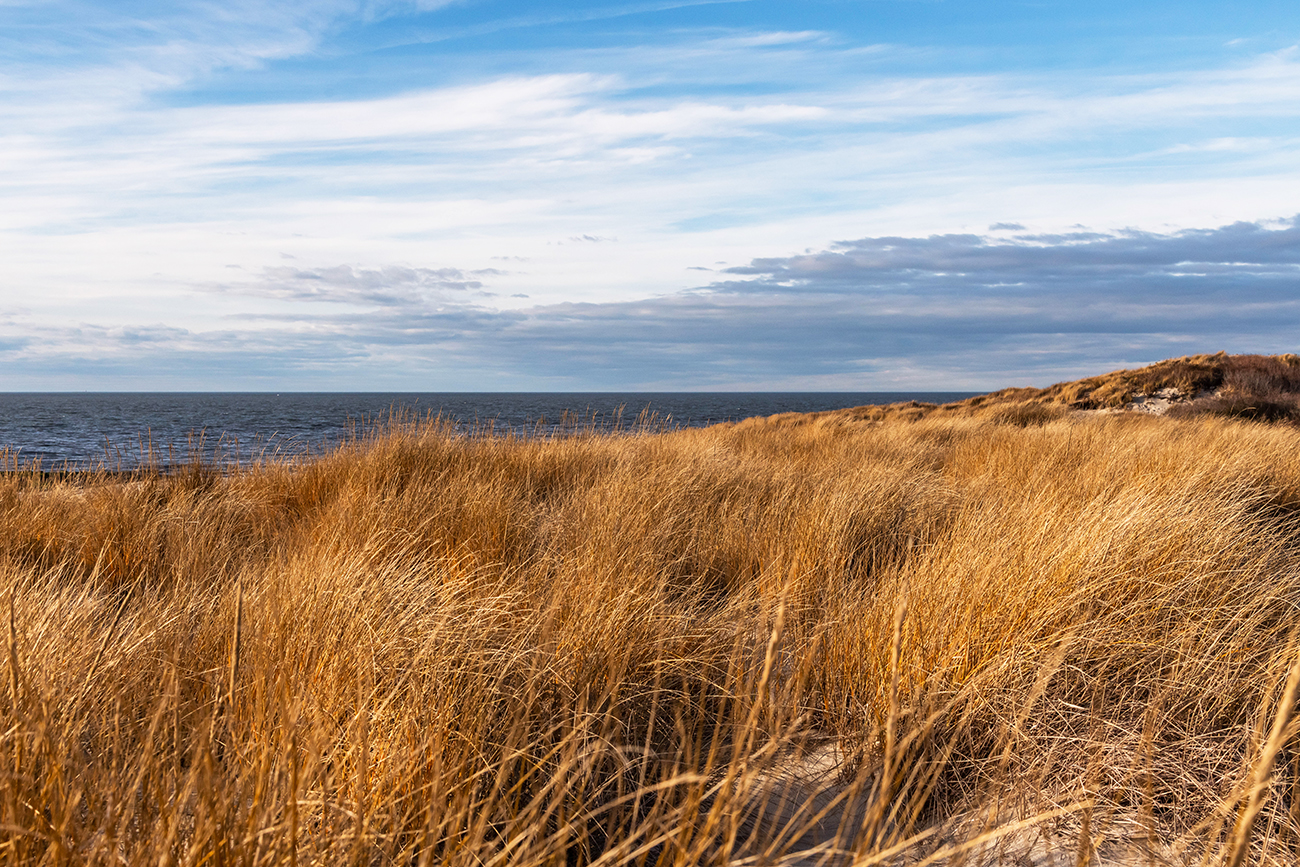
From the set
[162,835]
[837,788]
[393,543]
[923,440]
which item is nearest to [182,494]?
[393,543]

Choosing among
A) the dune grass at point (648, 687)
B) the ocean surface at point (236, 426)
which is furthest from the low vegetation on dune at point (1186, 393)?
the dune grass at point (648, 687)

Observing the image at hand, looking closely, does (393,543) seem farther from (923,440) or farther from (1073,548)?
(923,440)

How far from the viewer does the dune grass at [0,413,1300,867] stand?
4.31ft

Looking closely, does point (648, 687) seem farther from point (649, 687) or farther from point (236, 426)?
point (236, 426)

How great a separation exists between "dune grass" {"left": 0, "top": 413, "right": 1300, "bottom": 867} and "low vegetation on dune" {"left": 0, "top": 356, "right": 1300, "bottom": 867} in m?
0.02

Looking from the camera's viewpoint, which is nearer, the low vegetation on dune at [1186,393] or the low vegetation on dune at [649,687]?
the low vegetation on dune at [649,687]

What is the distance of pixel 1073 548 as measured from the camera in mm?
2996

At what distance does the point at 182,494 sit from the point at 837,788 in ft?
16.3

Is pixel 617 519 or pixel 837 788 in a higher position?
pixel 617 519

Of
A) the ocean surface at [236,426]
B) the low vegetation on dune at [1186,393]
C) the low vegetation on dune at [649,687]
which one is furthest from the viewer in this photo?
the low vegetation on dune at [1186,393]

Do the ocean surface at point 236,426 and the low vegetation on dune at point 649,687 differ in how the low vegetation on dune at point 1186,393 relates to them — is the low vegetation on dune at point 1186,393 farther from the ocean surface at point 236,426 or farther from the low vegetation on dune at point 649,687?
the low vegetation on dune at point 649,687

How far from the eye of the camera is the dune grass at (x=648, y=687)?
131cm

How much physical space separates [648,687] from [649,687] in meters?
0.01

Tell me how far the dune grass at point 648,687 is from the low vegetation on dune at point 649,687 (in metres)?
0.02
